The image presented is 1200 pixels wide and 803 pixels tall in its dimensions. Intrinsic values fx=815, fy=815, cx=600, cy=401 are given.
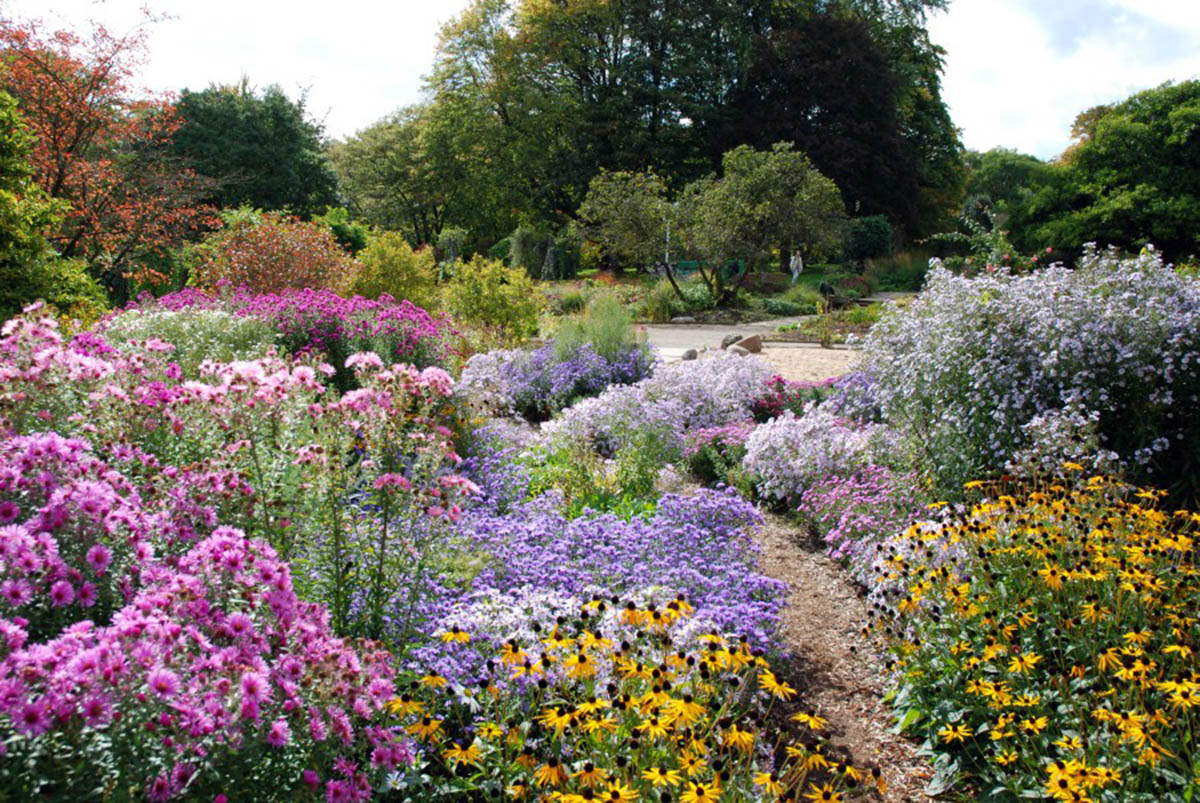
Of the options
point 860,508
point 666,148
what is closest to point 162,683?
point 860,508

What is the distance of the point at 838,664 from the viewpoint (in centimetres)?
383

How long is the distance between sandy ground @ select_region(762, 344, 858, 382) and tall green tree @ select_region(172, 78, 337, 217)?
19.0 meters

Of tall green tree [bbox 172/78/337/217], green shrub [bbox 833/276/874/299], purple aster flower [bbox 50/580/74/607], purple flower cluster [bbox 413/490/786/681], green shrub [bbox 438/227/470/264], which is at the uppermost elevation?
tall green tree [bbox 172/78/337/217]

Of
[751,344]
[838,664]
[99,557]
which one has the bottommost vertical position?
[838,664]

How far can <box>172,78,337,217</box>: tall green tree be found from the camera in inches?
1044

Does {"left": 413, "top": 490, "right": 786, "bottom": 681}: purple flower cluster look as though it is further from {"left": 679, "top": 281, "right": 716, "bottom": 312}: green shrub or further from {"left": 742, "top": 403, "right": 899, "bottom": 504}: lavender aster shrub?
{"left": 679, "top": 281, "right": 716, "bottom": 312}: green shrub

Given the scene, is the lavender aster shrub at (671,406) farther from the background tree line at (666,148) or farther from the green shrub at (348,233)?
the green shrub at (348,233)

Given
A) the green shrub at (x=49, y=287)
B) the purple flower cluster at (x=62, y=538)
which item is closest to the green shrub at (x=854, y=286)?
the green shrub at (x=49, y=287)

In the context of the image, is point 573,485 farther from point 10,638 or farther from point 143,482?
point 10,638

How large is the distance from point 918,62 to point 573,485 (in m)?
33.0

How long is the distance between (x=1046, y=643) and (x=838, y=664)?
972 mm

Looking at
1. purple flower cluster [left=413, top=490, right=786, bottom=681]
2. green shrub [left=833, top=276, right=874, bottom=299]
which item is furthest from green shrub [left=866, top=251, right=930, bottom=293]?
purple flower cluster [left=413, top=490, right=786, bottom=681]

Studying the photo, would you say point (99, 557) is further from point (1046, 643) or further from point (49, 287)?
point (49, 287)

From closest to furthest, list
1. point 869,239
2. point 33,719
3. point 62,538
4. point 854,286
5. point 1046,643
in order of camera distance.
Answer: point 33,719, point 62,538, point 1046,643, point 854,286, point 869,239
